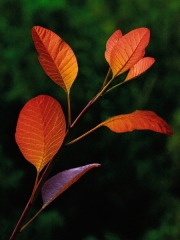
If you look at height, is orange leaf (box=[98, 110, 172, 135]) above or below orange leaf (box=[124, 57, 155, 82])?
below

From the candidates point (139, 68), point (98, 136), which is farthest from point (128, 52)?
point (98, 136)

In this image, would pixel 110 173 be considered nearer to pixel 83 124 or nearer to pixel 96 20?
pixel 83 124

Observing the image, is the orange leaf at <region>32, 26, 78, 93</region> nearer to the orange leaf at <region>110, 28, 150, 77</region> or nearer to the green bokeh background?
the orange leaf at <region>110, 28, 150, 77</region>

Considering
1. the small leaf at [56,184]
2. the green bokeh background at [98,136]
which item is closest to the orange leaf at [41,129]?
the small leaf at [56,184]

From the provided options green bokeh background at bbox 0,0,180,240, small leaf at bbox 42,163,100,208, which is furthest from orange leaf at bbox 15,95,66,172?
green bokeh background at bbox 0,0,180,240

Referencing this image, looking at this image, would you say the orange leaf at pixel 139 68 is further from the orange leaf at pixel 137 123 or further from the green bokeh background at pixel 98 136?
the green bokeh background at pixel 98 136

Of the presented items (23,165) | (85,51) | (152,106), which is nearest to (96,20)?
(85,51)
